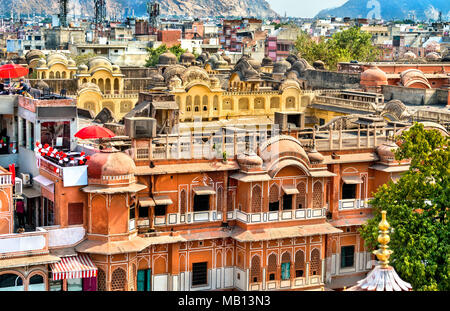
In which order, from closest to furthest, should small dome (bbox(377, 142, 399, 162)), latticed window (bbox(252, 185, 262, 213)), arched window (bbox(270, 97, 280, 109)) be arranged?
1. latticed window (bbox(252, 185, 262, 213))
2. small dome (bbox(377, 142, 399, 162))
3. arched window (bbox(270, 97, 280, 109))

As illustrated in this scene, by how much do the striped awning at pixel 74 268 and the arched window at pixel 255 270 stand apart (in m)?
4.59

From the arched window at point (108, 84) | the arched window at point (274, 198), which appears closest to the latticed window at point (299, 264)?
the arched window at point (274, 198)

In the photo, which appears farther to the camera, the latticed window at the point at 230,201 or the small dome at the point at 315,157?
the small dome at the point at 315,157

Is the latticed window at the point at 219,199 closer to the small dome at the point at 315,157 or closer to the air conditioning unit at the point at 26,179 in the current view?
the small dome at the point at 315,157

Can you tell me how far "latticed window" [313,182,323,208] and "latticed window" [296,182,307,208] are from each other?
0.36 metres

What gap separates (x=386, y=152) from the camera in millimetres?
23922

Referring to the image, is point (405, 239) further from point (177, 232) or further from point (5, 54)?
point (5, 54)

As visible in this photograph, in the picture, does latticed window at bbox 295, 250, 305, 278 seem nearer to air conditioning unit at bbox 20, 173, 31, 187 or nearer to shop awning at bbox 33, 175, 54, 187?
shop awning at bbox 33, 175, 54, 187

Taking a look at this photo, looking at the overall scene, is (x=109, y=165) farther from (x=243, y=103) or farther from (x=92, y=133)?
(x=243, y=103)

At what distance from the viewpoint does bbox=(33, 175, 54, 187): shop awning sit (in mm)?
20594

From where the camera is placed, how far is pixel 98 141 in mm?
23594

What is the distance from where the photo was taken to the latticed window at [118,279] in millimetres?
20234

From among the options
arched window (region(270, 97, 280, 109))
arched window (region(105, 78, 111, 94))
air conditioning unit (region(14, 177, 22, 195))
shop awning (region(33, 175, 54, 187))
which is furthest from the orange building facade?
arched window (region(105, 78, 111, 94))
